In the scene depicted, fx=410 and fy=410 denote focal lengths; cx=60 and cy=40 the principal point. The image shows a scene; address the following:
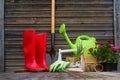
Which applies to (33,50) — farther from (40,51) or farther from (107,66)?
(107,66)

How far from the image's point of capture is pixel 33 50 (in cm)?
413

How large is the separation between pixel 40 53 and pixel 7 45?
89.2 inches

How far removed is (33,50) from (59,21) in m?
2.25

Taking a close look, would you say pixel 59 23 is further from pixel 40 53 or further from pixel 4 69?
pixel 40 53

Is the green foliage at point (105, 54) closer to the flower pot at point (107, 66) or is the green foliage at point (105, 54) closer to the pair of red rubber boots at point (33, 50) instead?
the flower pot at point (107, 66)

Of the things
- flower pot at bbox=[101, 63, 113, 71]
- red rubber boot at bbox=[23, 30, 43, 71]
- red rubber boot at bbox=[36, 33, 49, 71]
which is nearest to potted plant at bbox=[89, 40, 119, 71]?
flower pot at bbox=[101, 63, 113, 71]

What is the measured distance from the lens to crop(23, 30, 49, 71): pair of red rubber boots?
412 cm

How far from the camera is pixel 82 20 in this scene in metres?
6.38

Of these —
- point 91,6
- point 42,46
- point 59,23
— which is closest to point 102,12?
point 91,6

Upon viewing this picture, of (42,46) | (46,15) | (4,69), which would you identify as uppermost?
(46,15)

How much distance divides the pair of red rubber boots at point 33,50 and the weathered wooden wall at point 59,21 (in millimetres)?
2094

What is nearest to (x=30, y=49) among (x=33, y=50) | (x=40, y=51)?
(x=33, y=50)

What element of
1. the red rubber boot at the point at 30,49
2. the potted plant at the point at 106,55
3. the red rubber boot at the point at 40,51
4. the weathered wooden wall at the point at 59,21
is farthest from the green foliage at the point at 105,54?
the weathered wooden wall at the point at 59,21

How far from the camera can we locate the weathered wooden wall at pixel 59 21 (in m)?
6.37
